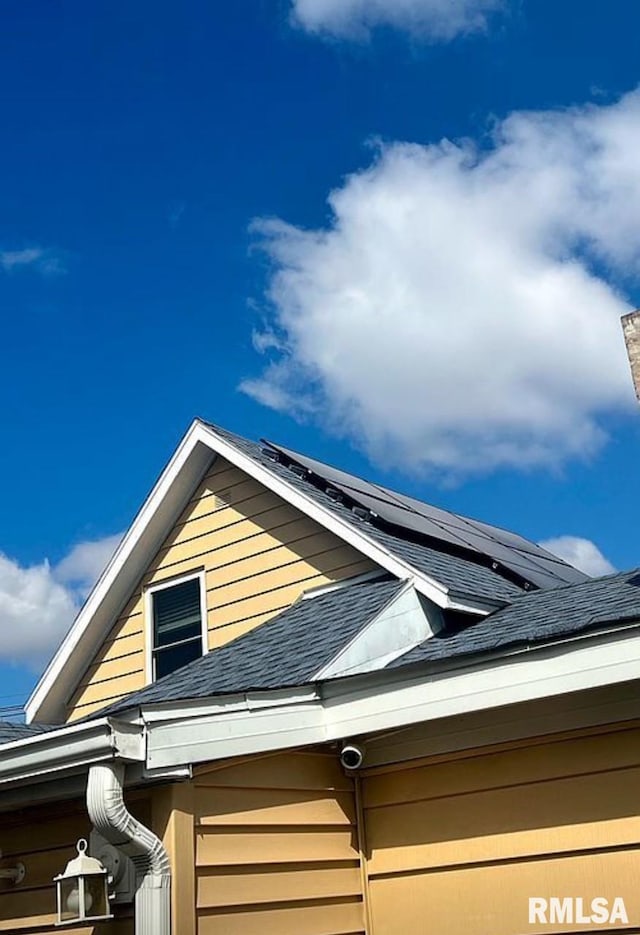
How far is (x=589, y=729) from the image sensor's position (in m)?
5.35

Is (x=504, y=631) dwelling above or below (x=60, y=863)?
above

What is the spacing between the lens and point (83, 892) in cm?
503

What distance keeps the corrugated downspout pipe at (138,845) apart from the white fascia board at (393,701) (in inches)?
9.2

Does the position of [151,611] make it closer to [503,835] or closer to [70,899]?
[70,899]

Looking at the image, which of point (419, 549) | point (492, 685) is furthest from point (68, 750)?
point (419, 549)

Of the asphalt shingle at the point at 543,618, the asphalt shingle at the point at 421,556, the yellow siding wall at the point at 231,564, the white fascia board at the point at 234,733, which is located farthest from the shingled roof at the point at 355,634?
the yellow siding wall at the point at 231,564

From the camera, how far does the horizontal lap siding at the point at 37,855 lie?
5656mm

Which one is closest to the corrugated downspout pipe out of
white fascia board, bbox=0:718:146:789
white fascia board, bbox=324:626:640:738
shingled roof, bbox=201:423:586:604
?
white fascia board, bbox=0:718:146:789

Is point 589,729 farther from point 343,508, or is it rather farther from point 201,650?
point 201,650

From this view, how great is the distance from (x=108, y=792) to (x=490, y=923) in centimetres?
226

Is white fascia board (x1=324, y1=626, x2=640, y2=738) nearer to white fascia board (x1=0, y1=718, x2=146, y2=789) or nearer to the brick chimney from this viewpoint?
white fascia board (x1=0, y1=718, x2=146, y2=789)

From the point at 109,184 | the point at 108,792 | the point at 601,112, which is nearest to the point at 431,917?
the point at 108,792

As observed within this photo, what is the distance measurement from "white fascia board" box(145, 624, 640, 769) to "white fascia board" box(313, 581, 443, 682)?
0.28 meters

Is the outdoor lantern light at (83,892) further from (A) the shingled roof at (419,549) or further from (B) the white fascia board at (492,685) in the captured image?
(A) the shingled roof at (419,549)
